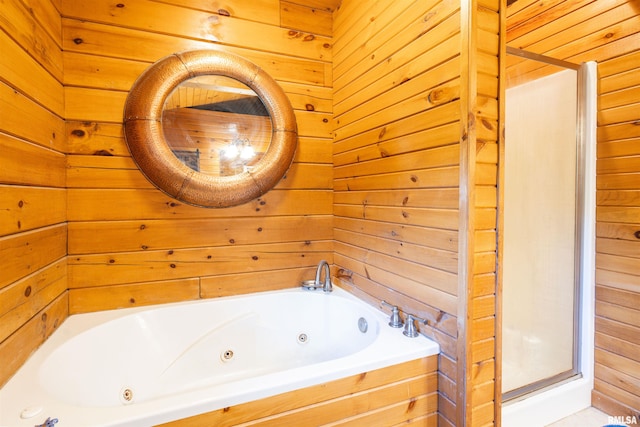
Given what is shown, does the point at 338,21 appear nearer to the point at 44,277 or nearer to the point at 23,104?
the point at 23,104

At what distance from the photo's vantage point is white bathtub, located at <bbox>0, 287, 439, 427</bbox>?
903 millimetres

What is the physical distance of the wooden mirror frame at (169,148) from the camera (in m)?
1.52

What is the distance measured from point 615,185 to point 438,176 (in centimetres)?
117

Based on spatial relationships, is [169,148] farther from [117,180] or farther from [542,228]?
[542,228]

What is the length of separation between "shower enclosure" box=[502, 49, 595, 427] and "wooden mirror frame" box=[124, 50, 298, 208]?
4.03ft

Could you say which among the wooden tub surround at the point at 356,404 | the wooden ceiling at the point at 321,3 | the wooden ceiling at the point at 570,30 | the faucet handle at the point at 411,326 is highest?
the wooden ceiling at the point at 321,3

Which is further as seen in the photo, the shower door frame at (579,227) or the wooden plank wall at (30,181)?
the shower door frame at (579,227)

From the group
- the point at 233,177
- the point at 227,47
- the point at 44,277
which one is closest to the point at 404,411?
the point at 233,177

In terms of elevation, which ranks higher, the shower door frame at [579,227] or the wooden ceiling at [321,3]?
the wooden ceiling at [321,3]

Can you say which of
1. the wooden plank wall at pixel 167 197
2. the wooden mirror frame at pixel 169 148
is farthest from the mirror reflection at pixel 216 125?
the wooden plank wall at pixel 167 197

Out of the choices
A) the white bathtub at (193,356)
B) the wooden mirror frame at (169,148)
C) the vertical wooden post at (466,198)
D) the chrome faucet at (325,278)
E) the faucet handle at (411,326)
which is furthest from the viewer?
the chrome faucet at (325,278)

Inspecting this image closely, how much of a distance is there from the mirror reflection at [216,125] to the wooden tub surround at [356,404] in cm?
115

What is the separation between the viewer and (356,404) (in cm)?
109

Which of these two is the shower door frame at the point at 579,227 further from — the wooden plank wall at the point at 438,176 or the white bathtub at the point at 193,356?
the white bathtub at the point at 193,356
